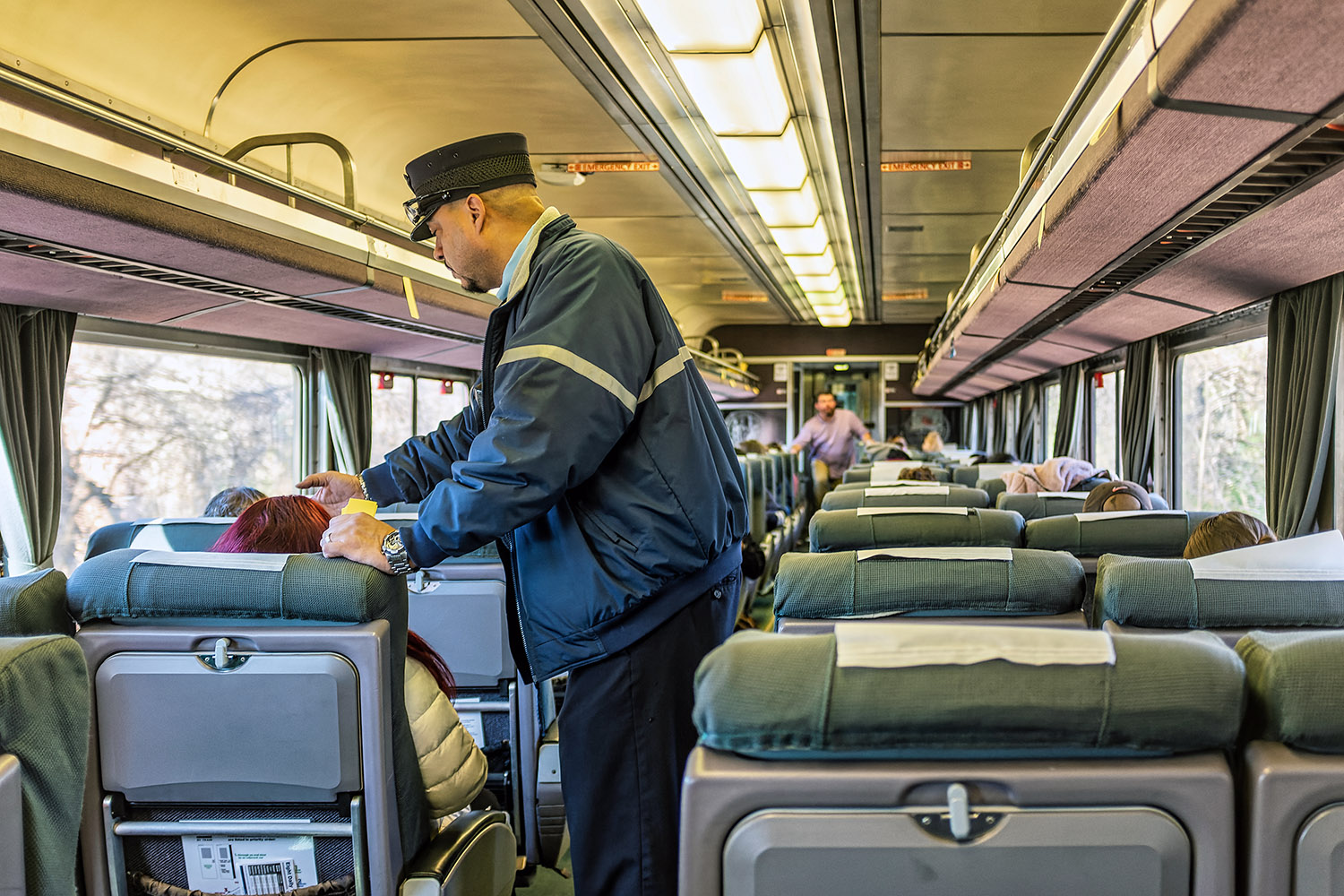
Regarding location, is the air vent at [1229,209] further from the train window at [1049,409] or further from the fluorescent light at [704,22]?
the train window at [1049,409]

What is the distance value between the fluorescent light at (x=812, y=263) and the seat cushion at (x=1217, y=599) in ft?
27.9

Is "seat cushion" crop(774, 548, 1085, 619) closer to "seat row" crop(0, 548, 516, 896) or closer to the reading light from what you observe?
"seat row" crop(0, 548, 516, 896)

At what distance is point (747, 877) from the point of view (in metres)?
1.05

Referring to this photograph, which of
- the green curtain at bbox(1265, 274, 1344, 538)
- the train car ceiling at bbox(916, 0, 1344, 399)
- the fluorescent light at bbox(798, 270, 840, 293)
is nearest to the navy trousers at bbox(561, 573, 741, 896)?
the train car ceiling at bbox(916, 0, 1344, 399)

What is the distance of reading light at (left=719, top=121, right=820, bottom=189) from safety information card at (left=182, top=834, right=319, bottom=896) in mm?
4703

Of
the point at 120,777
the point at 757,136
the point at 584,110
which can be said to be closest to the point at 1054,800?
the point at 120,777

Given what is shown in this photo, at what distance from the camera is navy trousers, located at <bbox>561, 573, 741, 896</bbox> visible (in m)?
2.13

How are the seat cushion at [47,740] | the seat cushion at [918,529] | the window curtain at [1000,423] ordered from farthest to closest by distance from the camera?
the window curtain at [1000,423]
the seat cushion at [918,529]
the seat cushion at [47,740]

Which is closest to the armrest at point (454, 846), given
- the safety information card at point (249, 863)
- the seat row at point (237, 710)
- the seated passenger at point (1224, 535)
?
the seat row at point (237, 710)

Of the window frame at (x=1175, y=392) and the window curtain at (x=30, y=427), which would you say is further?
the window frame at (x=1175, y=392)

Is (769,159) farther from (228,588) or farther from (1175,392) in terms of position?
(228,588)

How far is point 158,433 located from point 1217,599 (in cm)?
606

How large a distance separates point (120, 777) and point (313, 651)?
19.3 inches

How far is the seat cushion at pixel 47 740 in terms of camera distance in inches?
47.6
